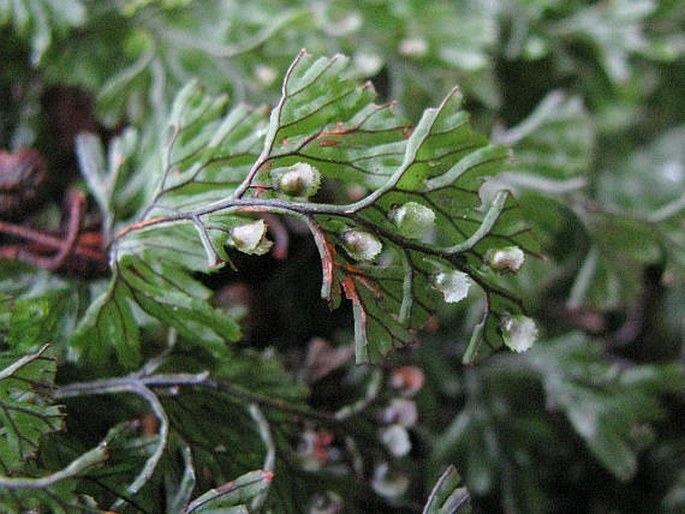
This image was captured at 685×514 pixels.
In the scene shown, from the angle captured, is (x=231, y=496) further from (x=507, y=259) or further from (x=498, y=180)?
(x=498, y=180)

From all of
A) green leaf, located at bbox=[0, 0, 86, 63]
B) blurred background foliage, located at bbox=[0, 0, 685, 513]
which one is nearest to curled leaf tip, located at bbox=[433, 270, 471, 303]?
blurred background foliage, located at bbox=[0, 0, 685, 513]

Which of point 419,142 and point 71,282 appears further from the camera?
point 71,282

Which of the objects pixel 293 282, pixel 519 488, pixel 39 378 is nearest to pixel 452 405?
pixel 519 488

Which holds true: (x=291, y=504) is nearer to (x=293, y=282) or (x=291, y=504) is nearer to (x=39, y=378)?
(x=39, y=378)

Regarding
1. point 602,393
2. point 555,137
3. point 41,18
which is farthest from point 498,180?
point 41,18

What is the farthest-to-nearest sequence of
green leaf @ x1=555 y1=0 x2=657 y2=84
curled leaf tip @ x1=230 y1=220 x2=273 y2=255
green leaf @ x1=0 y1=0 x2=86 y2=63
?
green leaf @ x1=555 y1=0 x2=657 y2=84 → green leaf @ x1=0 y1=0 x2=86 y2=63 → curled leaf tip @ x1=230 y1=220 x2=273 y2=255

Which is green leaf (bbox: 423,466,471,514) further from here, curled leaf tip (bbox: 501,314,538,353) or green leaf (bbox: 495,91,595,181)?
green leaf (bbox: 495,91,595,181)
